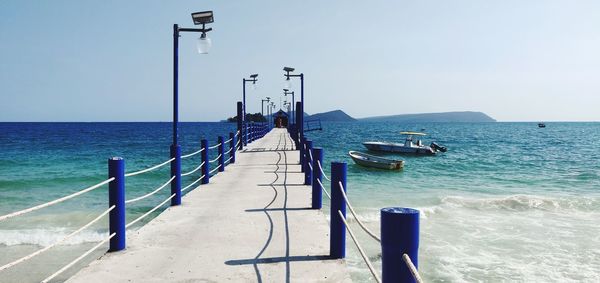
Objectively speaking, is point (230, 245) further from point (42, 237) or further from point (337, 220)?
point (42, 237)

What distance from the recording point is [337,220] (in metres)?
5.04

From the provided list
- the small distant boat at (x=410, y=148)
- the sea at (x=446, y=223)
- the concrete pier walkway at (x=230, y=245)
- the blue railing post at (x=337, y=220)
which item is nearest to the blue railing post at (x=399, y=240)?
the concrete pier walkway at (x=230, y=245)

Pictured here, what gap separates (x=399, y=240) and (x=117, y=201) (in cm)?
384

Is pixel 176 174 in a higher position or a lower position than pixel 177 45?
lower

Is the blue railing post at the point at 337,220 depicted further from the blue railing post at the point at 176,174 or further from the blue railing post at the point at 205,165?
the blue railing post at the point at 205,165

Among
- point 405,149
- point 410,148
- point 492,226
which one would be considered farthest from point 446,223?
point 405,149

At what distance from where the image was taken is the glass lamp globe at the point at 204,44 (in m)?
9.36

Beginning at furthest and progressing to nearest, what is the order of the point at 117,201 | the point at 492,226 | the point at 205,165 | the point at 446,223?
the point at 446,223
the point at 492,226
the point at 205,165
the point at 117,201

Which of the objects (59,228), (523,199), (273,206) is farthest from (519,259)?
(59,228)

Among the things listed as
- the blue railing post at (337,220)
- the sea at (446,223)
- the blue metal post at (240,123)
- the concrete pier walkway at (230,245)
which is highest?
the blue metal post at (240,123)

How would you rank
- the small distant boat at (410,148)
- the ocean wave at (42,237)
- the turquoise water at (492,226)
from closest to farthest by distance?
the turquoise water at (492,226) → the ocean wave at (42,237) → the small distant boat at (410,148)

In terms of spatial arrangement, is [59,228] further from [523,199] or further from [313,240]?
[523,199]

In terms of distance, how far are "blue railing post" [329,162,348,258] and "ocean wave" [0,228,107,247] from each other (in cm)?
774

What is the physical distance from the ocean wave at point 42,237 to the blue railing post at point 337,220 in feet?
25.4
